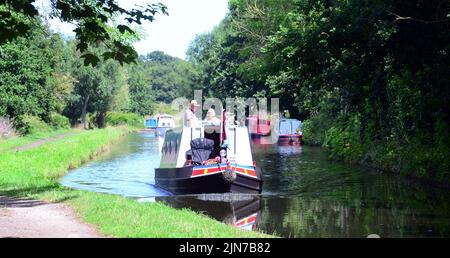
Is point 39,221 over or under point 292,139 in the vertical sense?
under

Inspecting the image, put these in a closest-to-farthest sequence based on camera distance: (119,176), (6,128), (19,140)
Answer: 1. (119,176)
2. (19,140)
3. (6,128)

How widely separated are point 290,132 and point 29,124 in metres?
19.5

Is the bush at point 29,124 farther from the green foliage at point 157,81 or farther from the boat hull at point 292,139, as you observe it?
the boat hull at point 292,139

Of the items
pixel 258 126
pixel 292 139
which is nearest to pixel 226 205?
pixel 292 139

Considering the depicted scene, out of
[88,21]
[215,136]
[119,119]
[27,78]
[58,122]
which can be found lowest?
[215,136]

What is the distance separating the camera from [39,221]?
1109 cm

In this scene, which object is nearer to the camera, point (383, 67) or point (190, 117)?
point (190, 117)

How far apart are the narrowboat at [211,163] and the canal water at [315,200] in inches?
14.9

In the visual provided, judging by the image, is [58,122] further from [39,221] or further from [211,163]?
[39,221]

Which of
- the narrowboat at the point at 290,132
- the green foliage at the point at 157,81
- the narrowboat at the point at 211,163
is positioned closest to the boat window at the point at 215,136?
the narrowboat at the point at 211,163
